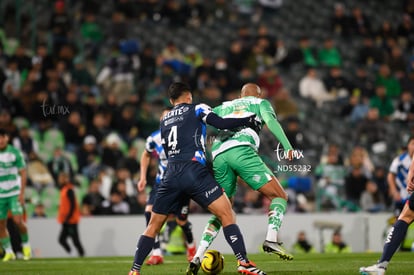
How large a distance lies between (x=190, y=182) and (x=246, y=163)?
1.26m

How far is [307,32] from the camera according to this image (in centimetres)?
2666

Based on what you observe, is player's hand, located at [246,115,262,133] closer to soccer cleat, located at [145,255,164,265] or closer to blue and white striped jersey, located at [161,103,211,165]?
blue and white striped jersey, located at [161,103,211,165]

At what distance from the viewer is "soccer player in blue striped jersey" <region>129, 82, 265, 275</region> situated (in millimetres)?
9820

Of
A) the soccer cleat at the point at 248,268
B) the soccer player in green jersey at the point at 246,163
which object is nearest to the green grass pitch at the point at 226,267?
the soccer player in green jersey at the point at 246,163

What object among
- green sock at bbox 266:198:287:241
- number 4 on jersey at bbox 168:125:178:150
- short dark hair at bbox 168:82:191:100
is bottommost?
green sock at bbox 266:198:287:241

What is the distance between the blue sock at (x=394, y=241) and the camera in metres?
9.18

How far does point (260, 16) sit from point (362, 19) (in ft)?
10.7

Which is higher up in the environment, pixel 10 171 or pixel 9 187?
pixel 10 171

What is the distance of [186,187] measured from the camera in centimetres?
984

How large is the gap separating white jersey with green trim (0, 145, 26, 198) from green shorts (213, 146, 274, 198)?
582 centimetres

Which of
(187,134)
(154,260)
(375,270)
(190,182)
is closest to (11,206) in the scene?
(154,260)

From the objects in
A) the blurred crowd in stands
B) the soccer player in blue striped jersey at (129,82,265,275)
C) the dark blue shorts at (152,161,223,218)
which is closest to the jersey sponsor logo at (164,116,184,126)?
the soccer player in blue striped jersey at (129,82,265,275)

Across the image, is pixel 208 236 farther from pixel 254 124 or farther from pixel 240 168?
pixel 254 124

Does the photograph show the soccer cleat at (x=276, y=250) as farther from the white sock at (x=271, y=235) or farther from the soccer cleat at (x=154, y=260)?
the soccer cleat at (x=154, y=260)
